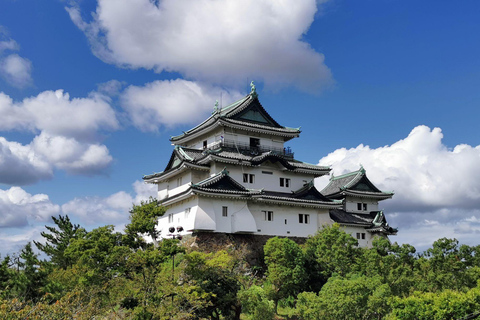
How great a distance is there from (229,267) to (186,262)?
3.59 m

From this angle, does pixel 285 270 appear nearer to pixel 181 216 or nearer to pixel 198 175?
pixel 181 216

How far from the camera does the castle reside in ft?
122

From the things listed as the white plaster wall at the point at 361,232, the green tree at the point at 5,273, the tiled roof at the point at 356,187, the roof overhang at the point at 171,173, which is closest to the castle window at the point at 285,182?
the roof overhang at the point at 171,173

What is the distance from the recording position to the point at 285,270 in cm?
3216

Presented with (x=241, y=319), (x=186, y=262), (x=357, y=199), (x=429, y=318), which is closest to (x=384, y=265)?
(x=429, y=318)

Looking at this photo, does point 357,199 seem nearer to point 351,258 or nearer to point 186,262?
point 351,258

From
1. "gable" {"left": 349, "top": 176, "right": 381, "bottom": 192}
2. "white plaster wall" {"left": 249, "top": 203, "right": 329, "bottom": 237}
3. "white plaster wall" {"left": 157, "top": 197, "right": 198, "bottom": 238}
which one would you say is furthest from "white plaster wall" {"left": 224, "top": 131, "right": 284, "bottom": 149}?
"gable" {"left": 349, "top": 176, "right": 381, "bottom": 192}

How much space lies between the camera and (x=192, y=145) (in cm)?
4684

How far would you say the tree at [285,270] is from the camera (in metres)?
32.1

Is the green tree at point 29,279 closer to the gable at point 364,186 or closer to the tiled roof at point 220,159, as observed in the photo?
the tiled roof at point 220,159

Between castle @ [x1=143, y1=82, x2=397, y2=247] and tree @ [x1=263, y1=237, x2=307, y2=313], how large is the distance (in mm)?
5188

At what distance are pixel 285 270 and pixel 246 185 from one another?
10.7 m

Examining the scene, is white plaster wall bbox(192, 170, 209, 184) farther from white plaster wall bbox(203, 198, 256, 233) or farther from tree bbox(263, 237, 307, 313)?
tree bbox(263, 237, 307, 313)

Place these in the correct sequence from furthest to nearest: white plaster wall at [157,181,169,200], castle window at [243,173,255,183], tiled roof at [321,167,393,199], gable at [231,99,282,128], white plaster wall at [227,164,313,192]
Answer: tiled roof at [321,167,393,199]
white plaster wall at [157,181,169,200]
gable at [231,99,282,128]
castle window at [243,173,255,183]
white plaster wall at [227,164,313,192]
